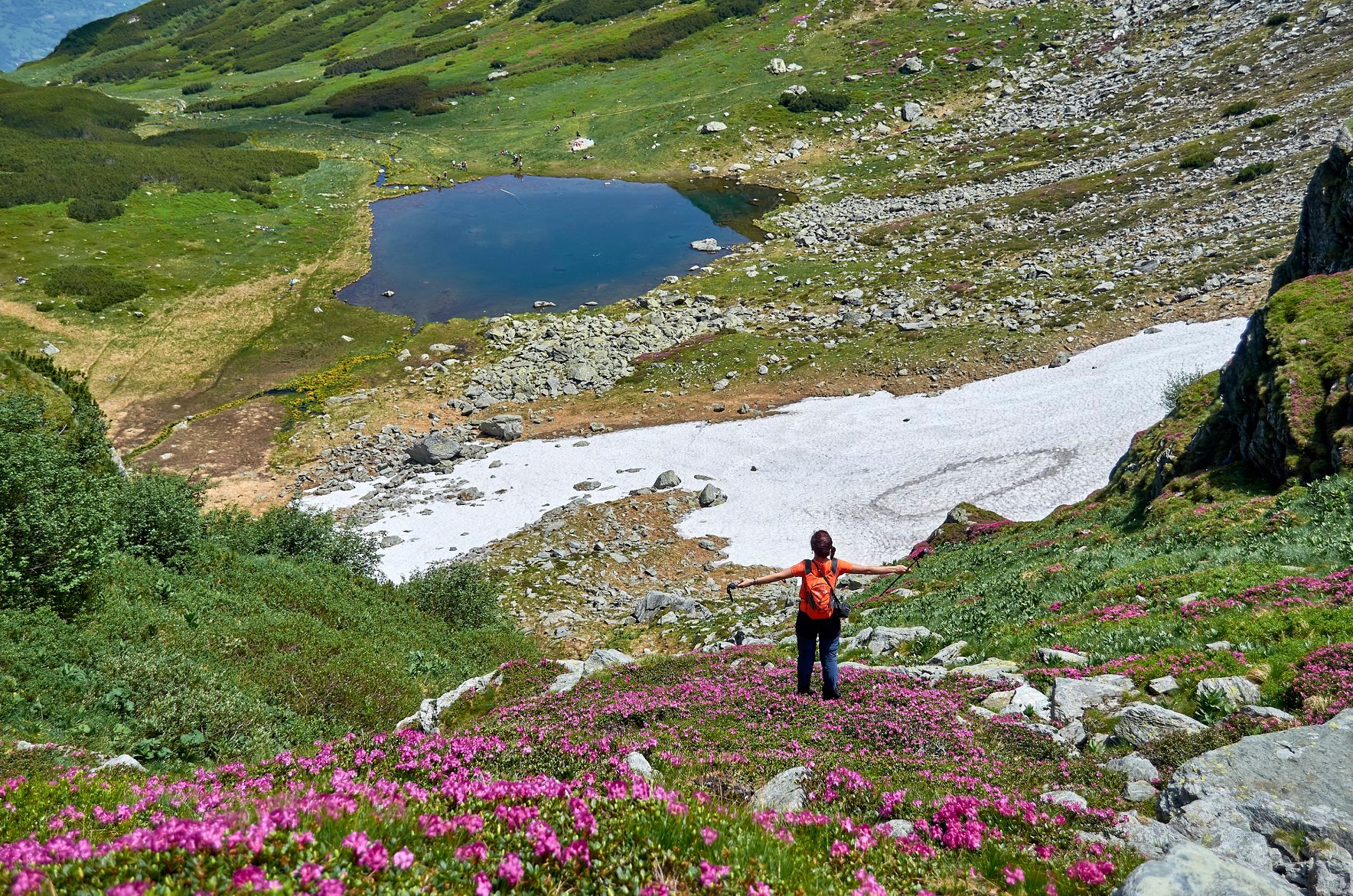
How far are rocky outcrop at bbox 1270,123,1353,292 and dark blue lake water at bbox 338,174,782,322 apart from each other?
53.3 m

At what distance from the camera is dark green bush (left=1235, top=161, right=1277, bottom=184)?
60.9 m

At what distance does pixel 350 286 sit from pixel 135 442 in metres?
31.4

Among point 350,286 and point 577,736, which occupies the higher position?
point 350,286

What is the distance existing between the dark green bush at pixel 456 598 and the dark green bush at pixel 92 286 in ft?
189

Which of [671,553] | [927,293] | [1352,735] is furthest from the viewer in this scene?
[927,293]

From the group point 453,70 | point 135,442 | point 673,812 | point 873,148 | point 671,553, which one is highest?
point 453,70

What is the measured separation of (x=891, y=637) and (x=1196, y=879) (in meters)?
13.1

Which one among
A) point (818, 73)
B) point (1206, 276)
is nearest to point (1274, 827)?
point (1206, 276)

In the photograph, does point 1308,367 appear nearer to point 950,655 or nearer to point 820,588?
point 950,655

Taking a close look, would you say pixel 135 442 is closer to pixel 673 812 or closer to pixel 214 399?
pixel 214 399

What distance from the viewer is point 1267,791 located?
7180 millimetres

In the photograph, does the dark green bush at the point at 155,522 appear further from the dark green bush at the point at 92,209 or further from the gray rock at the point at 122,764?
the dark green bush at the point at 92,209

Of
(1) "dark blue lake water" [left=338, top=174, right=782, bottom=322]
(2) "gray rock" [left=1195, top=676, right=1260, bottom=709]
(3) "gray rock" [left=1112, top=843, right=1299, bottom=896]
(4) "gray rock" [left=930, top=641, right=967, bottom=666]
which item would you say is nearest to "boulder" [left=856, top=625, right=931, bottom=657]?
(4) "gray rock" [left=930, top=641, right=967, bottom=666]

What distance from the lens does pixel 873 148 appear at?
10394 cm
